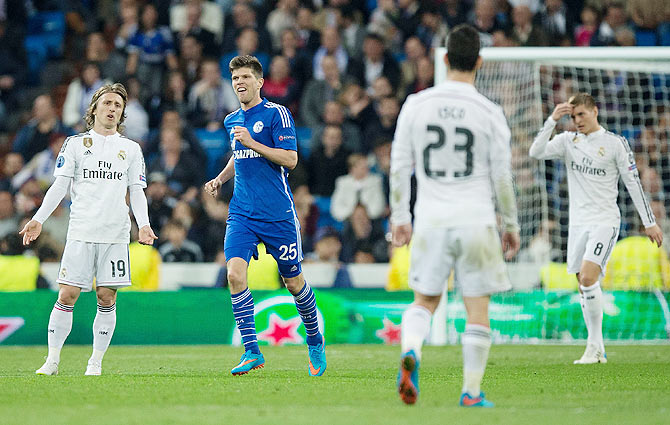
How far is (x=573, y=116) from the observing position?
10273mm

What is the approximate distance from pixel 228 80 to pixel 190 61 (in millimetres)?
781

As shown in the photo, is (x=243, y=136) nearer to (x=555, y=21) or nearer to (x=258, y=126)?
(x=258, y=126)

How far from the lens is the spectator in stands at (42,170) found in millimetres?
16688

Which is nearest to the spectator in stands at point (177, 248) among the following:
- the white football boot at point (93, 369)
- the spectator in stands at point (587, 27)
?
the white football boot at point (93, 369)

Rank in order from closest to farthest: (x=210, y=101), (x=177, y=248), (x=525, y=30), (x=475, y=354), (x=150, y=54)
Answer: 1. (x=475, y=354)
2. (x=177, y=248)
3. (x=210, y=101)
4. (x=525, y=30)
5. (x=150, y=54)

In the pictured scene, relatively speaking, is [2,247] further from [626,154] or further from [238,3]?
[626,154]

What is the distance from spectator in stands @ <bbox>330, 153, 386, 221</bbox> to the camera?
1612cm

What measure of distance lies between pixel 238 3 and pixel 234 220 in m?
11.5

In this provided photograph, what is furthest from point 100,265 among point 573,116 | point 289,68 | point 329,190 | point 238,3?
point 238,3

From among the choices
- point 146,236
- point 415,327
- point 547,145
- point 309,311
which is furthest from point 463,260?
point 547,145

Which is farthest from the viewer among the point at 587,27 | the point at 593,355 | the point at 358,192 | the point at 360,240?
the point at 587,27

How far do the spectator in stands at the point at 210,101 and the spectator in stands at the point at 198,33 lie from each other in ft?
3.50

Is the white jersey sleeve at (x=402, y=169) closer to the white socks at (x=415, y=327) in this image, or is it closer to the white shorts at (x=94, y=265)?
the white socks at (x=415, y=327)

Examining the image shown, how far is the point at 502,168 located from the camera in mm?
5906
